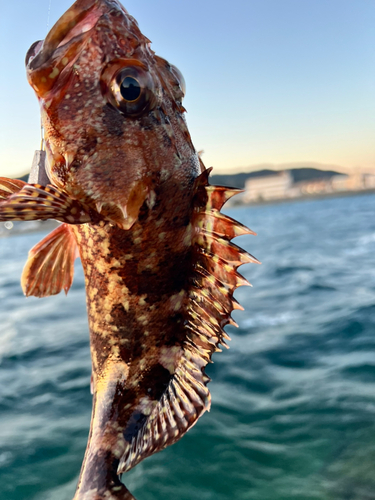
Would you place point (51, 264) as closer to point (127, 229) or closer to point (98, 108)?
point (127, 229)

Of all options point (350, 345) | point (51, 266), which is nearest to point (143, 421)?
point (51, 266)

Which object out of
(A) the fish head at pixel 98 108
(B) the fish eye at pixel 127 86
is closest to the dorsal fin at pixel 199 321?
(A) the fish head at pixel 98 108

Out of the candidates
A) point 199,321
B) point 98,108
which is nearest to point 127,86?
point 98,108

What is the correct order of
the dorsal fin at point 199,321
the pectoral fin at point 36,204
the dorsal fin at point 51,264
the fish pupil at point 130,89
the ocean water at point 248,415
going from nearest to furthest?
the pectoral fin at point 36,204, the fish pupil at point 130,89, the dorsal fin at point 199,321, the dorsal fin at point 51,264, the ocean water at point 248,415

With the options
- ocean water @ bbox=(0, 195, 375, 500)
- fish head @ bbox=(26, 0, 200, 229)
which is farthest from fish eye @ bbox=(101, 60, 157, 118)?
ocean water @ bbox=(0, 195, 375, 500)

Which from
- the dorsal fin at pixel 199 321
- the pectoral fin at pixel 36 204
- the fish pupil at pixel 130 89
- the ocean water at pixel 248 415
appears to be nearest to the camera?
the pectoral fin at pixel 36 204

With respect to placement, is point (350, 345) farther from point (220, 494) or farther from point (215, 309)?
point (215, 309)

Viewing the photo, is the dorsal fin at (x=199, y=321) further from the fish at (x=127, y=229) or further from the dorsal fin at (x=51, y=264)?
the dorsal fin at (x=51, y=264)

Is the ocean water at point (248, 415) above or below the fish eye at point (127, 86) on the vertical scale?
below
